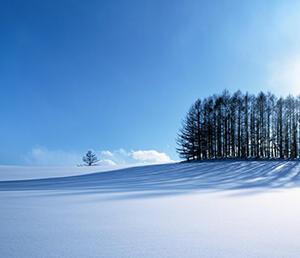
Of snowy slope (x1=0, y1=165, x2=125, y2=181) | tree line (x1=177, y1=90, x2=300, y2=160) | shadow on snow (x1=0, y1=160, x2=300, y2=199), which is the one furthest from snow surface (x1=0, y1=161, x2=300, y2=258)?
tree line (x1=177, y1=90, x2=300, y2=160)

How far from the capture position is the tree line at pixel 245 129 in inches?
1089

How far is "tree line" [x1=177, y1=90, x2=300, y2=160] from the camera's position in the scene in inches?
1089

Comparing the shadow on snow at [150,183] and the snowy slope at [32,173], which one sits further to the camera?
the snowy slope at [32,173]

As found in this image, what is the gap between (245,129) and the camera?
28.0m

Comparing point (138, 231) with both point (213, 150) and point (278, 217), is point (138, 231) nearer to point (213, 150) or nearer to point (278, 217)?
point (278, 217)

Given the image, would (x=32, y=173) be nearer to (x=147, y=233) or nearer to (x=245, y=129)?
(x=147, y=233)

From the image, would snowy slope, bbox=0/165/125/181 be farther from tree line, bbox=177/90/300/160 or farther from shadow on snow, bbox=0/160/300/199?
tree line, bbox=177/90/300/160

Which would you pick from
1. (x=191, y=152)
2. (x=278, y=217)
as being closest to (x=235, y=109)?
(x=191, y=152)

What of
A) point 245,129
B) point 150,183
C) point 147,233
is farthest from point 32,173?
point 245,129

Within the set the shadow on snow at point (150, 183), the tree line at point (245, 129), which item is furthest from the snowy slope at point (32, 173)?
the tree line at point (245, 129)

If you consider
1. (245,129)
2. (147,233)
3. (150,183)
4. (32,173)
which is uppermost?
(245,129)

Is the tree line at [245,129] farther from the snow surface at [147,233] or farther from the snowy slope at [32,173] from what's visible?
the snow surface at [147,233]

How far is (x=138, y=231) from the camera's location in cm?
214

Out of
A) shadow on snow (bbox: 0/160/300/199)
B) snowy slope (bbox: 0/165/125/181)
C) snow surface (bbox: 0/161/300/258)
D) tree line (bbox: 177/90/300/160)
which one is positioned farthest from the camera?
tree line (bbox: 177/90/300/160)
